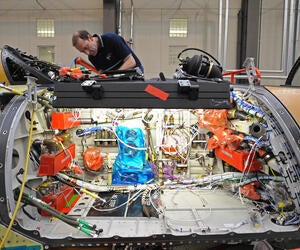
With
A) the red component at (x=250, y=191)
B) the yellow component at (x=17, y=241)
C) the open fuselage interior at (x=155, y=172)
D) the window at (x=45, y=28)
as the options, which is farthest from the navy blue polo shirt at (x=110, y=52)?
the window at (x=45, y=28)

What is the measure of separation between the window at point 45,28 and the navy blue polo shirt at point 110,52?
4.34 meters

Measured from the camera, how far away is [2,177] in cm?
149

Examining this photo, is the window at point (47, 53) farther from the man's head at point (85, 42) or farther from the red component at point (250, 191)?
the red component at point (250, 191)

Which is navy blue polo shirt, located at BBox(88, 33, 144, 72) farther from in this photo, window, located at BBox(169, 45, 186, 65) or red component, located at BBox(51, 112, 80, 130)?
window, located at BBox(169, 45, 186, 65)

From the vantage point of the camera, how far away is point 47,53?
6445 mm

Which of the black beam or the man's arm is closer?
the man's arm

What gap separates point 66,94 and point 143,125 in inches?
71.1

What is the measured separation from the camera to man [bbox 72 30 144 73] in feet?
8.77

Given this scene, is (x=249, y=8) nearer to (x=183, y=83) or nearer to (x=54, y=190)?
(x=183, y=83)

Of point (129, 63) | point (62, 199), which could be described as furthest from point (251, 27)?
point (62, 199)

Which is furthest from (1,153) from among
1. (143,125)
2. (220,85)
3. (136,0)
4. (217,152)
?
(136,0)

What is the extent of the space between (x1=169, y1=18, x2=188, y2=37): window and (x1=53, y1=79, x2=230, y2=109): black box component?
519cm

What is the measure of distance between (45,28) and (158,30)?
3089 mm

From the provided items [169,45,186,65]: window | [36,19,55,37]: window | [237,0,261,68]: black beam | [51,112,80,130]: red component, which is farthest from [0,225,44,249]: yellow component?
[36,19,55,37]: window
